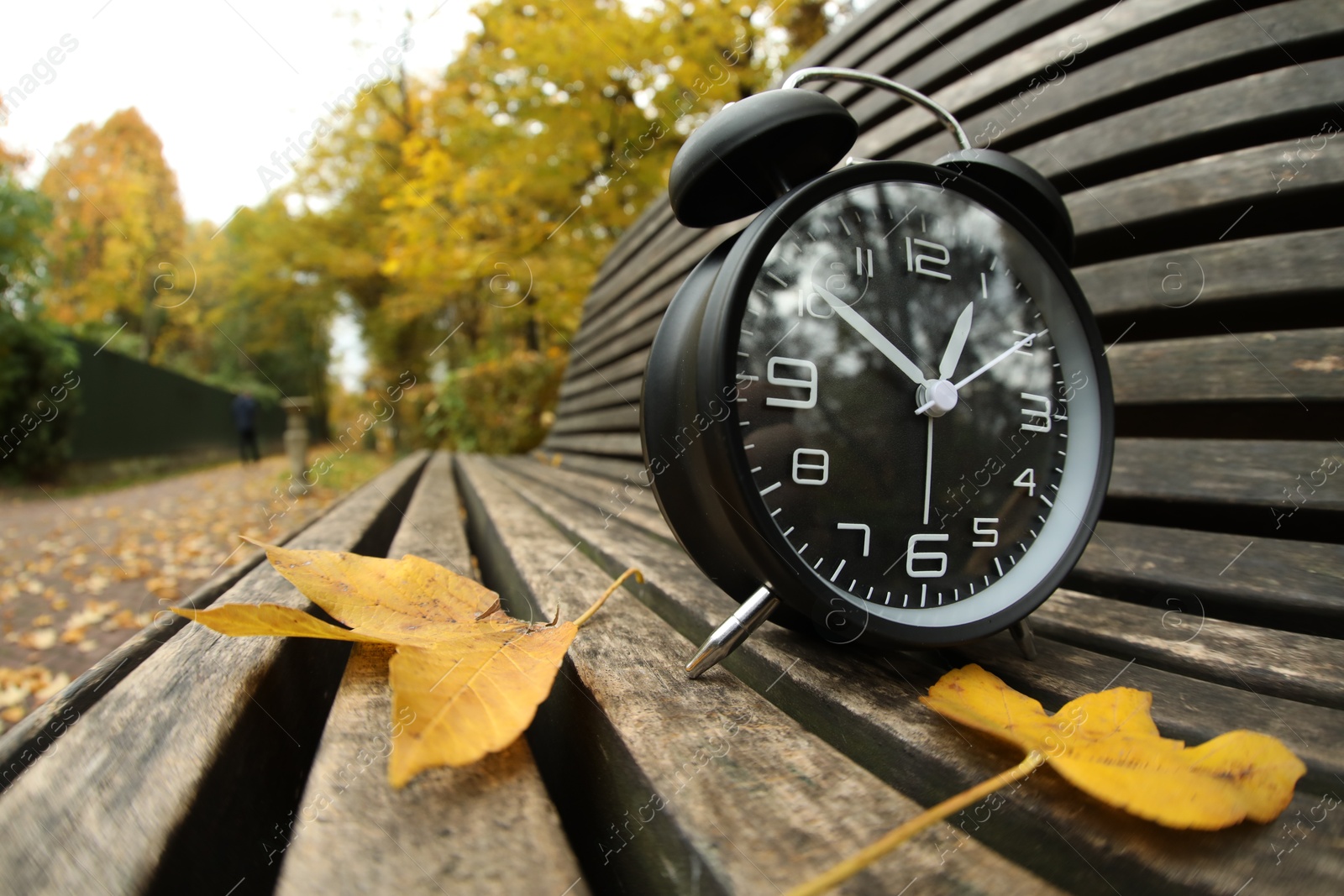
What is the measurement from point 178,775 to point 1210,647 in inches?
47.0

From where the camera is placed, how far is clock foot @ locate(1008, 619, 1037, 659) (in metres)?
0.90

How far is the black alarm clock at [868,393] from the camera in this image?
32.5 inches

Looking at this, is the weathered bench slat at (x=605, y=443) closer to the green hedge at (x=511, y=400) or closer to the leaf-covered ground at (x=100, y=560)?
the leaf-covered ground at (x=100, y=560)

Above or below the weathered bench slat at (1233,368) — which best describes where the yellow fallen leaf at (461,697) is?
above

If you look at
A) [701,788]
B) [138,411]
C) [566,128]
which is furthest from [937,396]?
[138,411]

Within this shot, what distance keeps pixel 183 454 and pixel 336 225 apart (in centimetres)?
706

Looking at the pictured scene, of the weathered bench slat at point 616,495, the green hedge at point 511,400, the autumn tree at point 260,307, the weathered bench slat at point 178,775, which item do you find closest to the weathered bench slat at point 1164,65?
the weathered bench slat at point 616,495

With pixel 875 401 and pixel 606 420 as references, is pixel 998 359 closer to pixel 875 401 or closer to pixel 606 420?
pixel 875 401

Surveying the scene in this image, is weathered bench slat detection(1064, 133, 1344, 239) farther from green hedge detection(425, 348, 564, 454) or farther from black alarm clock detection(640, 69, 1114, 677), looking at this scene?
green hedge detection(425, 348, 564, 454)

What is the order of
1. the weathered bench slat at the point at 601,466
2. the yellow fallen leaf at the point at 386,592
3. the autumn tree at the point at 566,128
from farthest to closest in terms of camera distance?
the autumn tree at the point at 566,128, the weathered bench slat at the point at 601,466, the yellow fallen leaf at the point at 386,592

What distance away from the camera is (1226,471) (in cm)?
121

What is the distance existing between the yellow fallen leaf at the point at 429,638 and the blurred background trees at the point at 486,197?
1664mm

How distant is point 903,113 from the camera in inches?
86.4

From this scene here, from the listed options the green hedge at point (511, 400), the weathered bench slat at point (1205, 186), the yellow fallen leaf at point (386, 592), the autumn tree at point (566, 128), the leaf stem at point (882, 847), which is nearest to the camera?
the leaf stem at point (882, 847)
